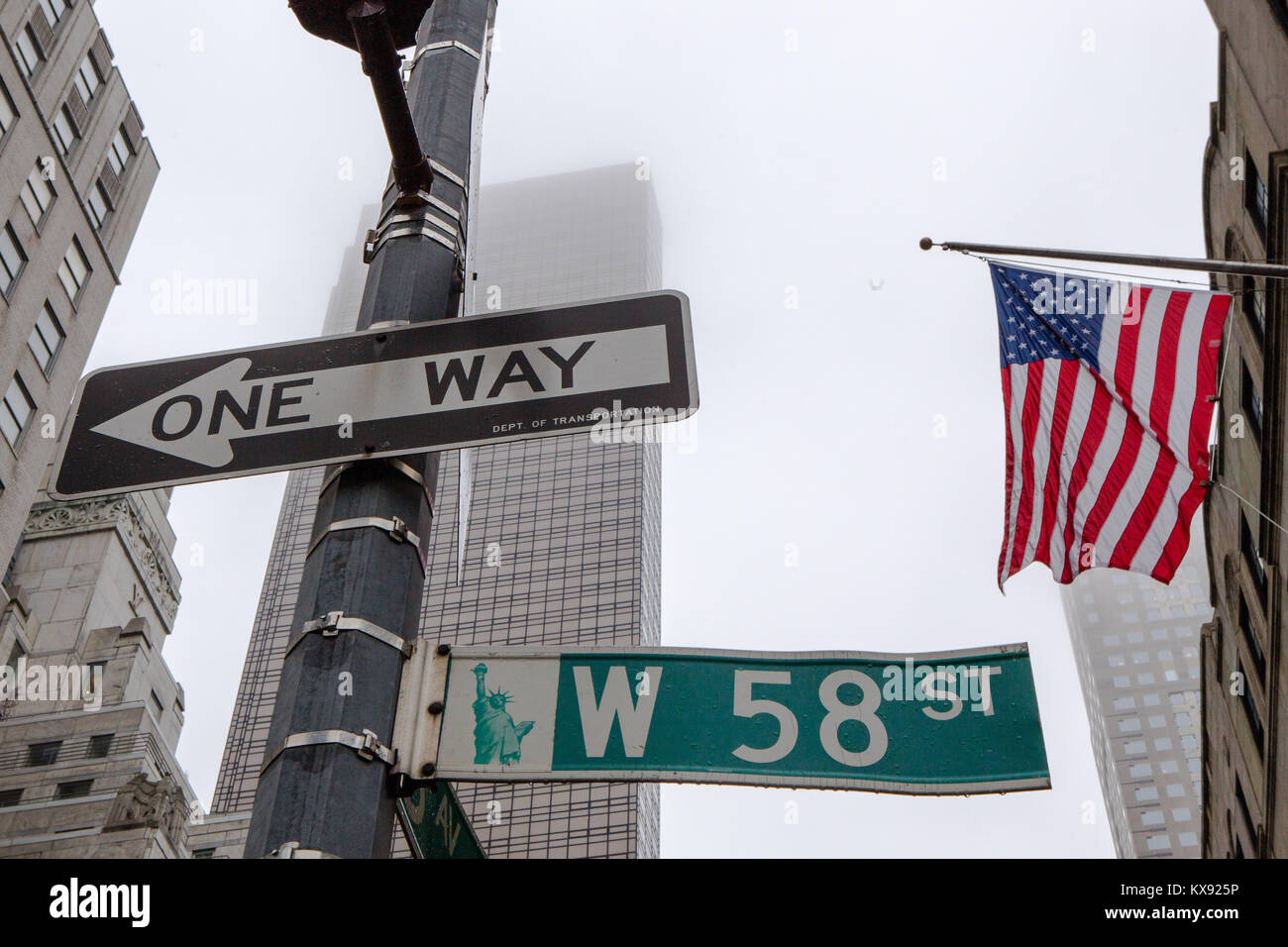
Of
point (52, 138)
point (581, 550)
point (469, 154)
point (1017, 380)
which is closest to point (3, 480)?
point (52, 138)

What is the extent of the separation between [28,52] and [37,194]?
5062 mm

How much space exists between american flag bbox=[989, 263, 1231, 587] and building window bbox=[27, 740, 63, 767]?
2124 inches

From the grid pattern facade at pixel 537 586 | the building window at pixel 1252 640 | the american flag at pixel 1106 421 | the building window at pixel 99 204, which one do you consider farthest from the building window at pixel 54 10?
the grid pattern facade at pixel 537 586

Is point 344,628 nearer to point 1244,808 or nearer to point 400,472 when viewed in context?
point 400,472

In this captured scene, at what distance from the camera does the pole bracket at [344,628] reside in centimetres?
363

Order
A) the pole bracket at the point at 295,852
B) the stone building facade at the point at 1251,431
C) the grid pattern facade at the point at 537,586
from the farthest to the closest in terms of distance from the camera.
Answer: the grid pattern facade at the point at 537,586 → the stone building facade at the point at 1251,431 → the pole bracket at the point at 295,852

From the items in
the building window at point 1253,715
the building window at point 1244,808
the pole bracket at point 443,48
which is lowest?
the pole bracket at point 443,48

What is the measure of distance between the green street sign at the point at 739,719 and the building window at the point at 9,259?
44688 mm

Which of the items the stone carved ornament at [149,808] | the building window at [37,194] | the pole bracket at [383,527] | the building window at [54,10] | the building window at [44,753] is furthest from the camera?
the building window at [44,753]

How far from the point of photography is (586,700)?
393 centimetres

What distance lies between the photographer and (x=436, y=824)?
429 centimetres

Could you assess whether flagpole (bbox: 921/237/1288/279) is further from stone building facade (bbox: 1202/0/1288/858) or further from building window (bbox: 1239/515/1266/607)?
building window (bbox: 1239/515/1266/607)

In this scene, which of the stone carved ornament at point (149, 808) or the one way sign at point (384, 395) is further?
the stone carved ornament at point (149, 808)

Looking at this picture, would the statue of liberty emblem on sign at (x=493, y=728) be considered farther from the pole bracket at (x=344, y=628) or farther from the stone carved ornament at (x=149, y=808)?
the stone carved ornament at (x=149, y=808)
